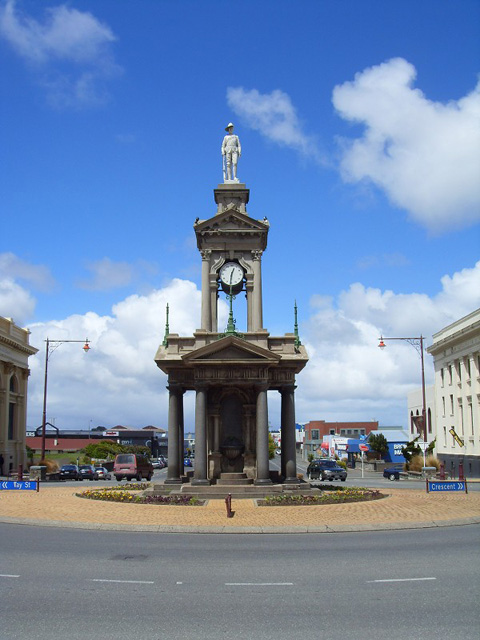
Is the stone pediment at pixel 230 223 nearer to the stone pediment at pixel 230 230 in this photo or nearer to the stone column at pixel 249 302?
the stone pediment at pixel 230 230

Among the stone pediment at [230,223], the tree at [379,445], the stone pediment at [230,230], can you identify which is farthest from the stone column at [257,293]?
the tree at [379,445]

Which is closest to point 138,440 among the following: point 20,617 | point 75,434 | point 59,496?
point 75,434

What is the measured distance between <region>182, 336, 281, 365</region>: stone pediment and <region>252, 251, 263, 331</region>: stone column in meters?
1.91

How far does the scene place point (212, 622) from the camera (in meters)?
8.43

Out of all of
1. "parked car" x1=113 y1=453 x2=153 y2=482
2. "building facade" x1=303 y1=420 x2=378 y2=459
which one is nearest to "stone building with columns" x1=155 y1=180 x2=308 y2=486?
"parked car" x1=113 y1=453 x2=153 y2=482

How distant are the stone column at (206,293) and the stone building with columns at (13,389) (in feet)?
110

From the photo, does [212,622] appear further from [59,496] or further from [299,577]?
[59,496]

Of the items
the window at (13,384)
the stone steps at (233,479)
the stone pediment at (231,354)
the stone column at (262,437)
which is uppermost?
the window at (13,384)

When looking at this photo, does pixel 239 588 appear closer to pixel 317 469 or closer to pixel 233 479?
pixel 233 479

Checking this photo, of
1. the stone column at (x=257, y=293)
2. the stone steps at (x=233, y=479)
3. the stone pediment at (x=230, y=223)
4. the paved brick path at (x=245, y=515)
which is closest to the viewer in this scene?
the paved brick path at (x=245, y=515)

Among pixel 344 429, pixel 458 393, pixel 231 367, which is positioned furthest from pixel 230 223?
pixel 344 429

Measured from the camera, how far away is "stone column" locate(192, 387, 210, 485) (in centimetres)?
2626

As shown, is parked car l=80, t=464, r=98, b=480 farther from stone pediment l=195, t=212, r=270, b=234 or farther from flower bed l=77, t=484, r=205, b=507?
stone pediment l=195, t=212, r=270, b=234

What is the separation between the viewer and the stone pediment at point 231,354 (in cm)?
2608
